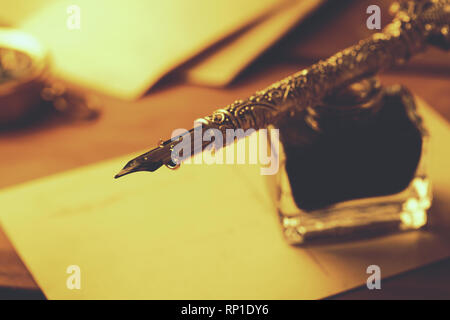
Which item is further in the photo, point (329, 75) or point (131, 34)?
point (131, 34)

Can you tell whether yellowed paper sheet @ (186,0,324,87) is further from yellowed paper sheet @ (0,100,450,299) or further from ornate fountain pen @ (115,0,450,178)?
ornate fountain pen @ (115,0,450,178)

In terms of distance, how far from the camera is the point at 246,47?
27.5 inches

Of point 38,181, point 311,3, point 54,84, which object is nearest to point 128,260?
point 38,181

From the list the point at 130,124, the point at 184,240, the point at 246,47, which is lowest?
the point at 184,240

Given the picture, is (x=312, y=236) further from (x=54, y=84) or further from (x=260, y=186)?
(x=54, y=84)

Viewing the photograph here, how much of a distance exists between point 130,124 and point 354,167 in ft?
Answer: 0.93

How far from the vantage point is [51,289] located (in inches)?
19.9

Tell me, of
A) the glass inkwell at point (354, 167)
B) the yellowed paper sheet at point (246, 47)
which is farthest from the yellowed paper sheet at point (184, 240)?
the yellowed paper sheet at point (246, 47)

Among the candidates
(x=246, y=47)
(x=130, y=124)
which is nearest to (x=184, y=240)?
(x=130, y=124)

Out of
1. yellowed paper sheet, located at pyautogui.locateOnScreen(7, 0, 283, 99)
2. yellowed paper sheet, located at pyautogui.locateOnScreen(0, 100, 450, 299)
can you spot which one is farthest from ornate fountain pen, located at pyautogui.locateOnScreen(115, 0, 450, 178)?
yellowed paper sheet, located at pyautogui.locateOnScreen(7, 0, 283, 99)

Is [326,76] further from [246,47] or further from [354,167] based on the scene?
[246,47]

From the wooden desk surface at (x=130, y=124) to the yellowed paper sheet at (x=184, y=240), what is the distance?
2 centimetres

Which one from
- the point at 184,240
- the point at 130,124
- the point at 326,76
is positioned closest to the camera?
the point at 326,76
